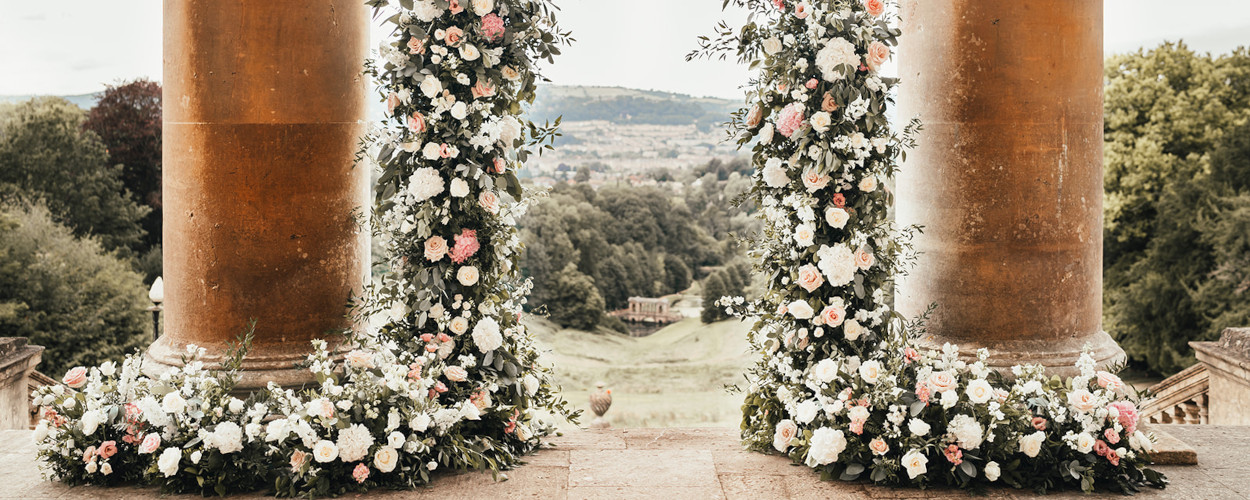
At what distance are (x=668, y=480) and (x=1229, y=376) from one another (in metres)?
5.73

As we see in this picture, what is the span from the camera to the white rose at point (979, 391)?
5.39m

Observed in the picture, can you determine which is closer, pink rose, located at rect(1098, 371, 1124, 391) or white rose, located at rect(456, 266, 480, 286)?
pink rose, located at rect(1098, 371, 1124, 391)

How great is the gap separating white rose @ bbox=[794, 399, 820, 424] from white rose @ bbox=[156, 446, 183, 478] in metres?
3.36

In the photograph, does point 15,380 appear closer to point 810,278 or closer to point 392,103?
point 392,103

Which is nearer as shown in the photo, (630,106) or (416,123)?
(416,123)

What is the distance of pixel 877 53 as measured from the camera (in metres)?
5.83

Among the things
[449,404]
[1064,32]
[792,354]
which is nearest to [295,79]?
[449,404]

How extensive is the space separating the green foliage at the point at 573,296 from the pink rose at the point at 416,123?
2373cm

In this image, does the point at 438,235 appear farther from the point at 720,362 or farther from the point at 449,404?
the point at 720,362

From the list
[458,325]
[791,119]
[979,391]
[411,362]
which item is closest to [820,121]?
[791,119]

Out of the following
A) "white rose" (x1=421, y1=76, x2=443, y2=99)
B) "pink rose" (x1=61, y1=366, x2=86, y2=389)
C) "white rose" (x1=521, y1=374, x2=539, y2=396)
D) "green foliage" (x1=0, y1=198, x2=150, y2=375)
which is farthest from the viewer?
"green foliage" (x1=0, y1=198, x2=150, y2=375)

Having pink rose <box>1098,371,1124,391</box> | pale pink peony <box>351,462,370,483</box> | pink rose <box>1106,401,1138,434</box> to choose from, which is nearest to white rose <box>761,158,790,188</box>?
pink rose <box>1098,371,1124,391</box>

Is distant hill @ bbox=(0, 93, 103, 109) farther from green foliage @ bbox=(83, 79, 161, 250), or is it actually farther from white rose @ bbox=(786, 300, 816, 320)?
white rose @ bbox=(786, 300, 816, 320)

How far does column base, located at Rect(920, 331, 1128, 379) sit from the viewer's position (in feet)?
19.9
